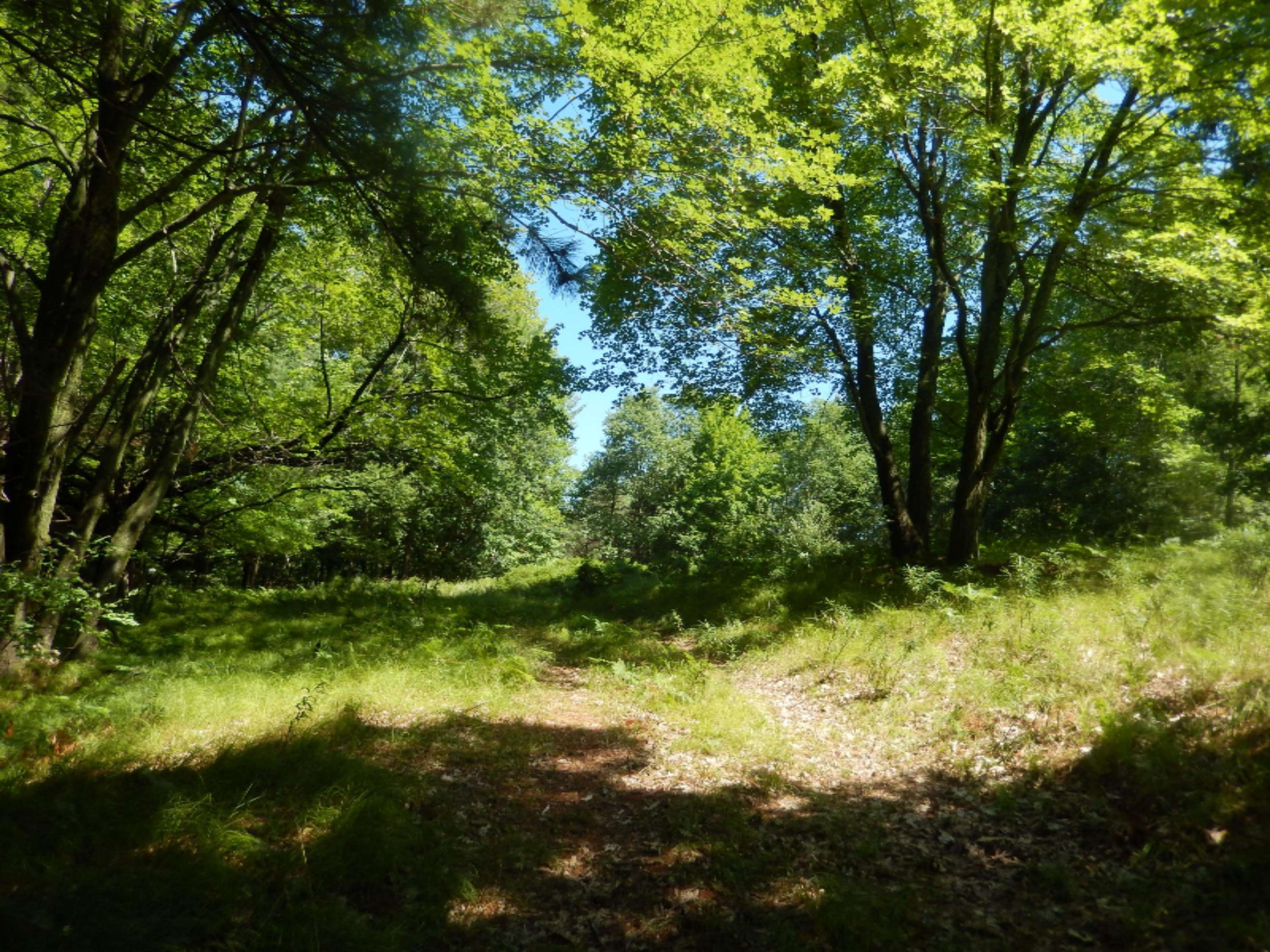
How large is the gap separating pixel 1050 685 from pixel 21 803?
25.9 ft

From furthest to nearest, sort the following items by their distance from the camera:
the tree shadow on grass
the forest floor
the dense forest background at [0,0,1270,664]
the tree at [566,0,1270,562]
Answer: the tree at [566,0,1270,562] < the dense forest background at [0,0,1270,664] < the forest floor < the tree shadow on grass

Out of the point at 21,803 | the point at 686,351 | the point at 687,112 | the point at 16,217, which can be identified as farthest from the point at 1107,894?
the point at 16,217

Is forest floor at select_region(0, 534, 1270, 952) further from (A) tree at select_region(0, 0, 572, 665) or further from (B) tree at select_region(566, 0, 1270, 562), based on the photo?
(B) tree at select_region(566, 0, 1270, 562)

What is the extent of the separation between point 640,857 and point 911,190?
10.7m

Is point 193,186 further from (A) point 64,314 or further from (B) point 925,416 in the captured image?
(B) point 925,416

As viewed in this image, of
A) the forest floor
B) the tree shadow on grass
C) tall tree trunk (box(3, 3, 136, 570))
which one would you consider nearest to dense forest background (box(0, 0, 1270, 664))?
tall tree trunk (box(3, 3, 136, 570))

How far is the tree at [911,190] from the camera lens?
21.5 ft

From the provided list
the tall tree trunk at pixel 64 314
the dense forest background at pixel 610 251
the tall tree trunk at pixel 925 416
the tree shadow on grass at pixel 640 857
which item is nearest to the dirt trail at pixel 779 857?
the tree shadow on grass at pixel 640 857

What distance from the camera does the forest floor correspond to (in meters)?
3.45

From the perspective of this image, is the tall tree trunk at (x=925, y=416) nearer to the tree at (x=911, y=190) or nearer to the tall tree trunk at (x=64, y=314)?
the tree at (x=911, y=190)

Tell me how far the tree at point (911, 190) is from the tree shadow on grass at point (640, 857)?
13.4ft

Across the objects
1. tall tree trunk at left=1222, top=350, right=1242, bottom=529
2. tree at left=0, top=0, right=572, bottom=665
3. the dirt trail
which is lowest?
the dirt trail

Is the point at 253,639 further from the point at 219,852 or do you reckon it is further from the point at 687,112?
the point at 687,112

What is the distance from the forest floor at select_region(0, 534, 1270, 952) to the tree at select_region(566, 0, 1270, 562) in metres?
3.76
